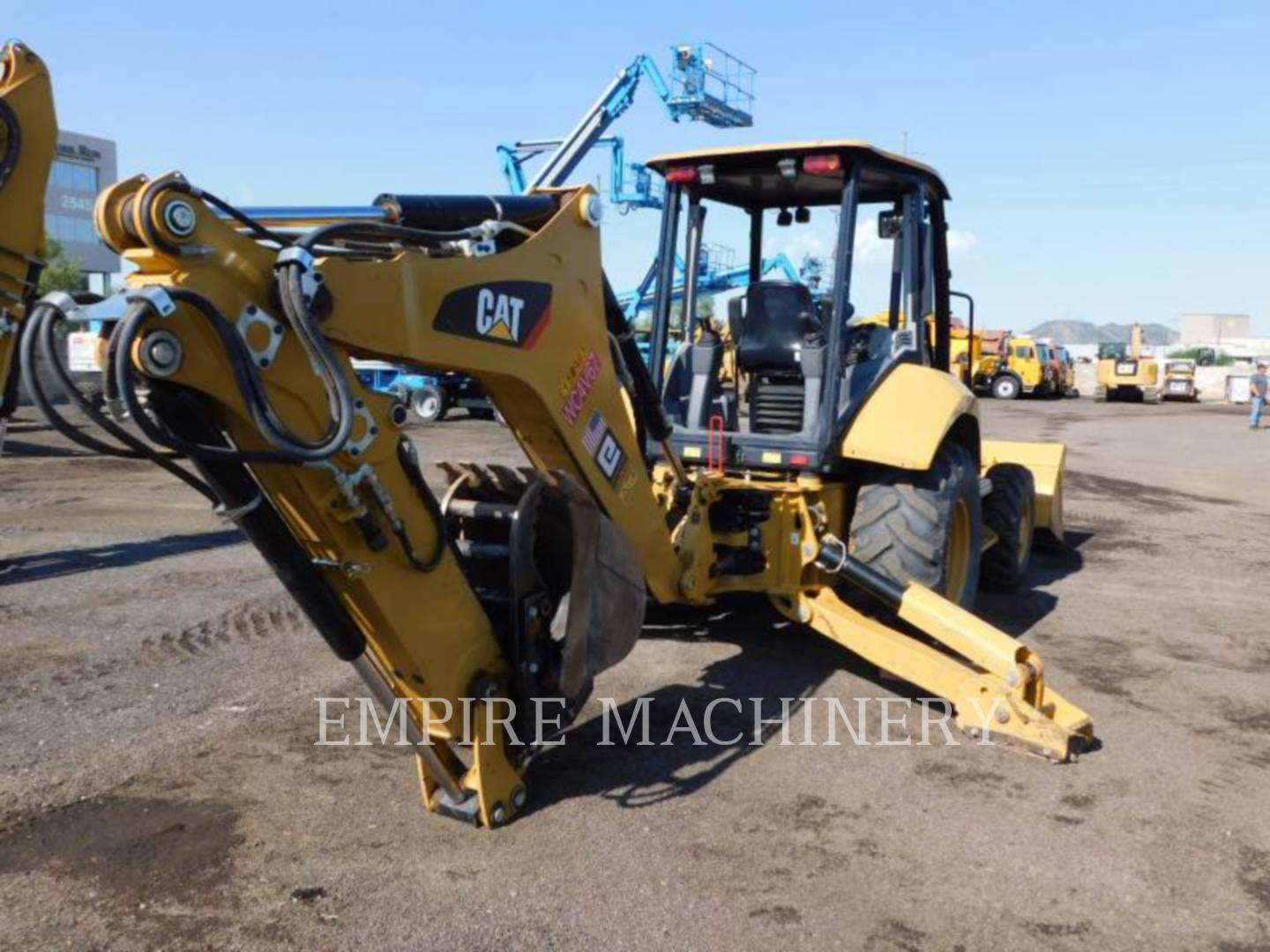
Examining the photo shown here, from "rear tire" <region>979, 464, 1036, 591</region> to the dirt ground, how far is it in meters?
0.51

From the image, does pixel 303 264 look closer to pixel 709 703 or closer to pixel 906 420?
pixel 709 703

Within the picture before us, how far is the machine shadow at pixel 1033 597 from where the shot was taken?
6730 mm

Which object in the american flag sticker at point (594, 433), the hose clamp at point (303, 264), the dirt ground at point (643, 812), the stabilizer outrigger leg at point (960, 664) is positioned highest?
the hose clamp at point (303, 264)

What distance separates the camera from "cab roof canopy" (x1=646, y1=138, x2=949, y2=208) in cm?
538

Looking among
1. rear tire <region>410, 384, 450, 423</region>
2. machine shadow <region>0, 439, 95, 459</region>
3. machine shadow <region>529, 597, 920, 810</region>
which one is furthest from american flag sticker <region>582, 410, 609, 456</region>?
rear tire <region>410, 384, 450, 423</region>

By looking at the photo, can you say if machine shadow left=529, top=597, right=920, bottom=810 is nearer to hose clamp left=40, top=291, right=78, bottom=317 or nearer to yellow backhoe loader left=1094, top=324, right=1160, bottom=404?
hose clamp left=40, top=291, right=78, bottom=317

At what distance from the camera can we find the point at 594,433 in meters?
4.14

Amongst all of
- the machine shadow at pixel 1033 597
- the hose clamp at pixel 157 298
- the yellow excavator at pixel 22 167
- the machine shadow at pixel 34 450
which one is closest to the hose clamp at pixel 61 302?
the hose clamp at pixel 157 298

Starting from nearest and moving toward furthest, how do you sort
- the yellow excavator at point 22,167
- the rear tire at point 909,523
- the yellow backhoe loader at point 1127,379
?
the yellow excavator at point 22,167 < the rear tire at point 909,523 < the yellow backhoe loader at point 1127,379

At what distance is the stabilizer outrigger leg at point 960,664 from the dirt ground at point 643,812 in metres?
0.13

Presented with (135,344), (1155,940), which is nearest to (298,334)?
(135,344)

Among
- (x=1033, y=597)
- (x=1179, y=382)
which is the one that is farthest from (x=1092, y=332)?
(x=1033, y=597)

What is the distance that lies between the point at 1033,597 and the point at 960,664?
2772mm

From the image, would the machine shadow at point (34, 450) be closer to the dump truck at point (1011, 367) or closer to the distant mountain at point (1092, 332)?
the dump truck at point (1011, 367)
